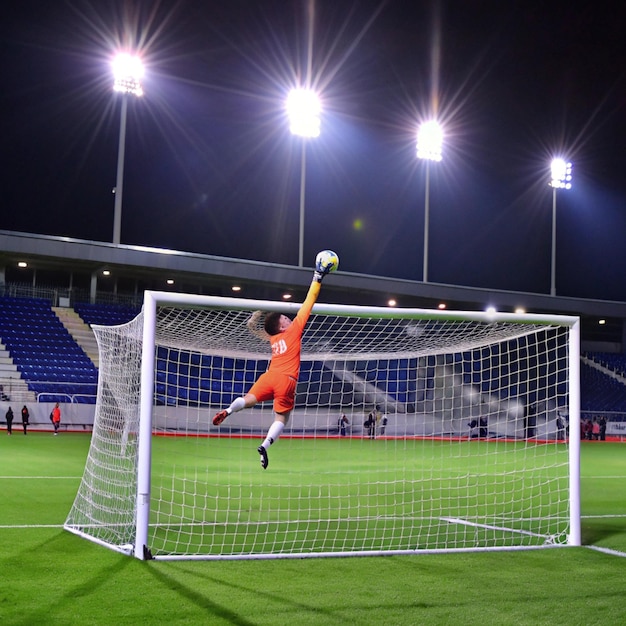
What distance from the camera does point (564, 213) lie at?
5100 centimetres

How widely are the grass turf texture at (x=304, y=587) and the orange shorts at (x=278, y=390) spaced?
59.1 inches

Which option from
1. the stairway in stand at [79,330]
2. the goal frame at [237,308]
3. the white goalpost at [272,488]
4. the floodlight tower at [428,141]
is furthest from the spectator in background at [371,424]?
the goal frame at [237,308]

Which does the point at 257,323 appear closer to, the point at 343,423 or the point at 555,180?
the point at 343,423

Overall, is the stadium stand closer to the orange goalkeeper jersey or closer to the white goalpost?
the white goalpost

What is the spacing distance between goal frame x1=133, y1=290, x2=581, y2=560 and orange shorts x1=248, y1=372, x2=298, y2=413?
0.69 metres

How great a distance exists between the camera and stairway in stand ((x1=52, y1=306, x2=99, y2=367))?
1278 inches

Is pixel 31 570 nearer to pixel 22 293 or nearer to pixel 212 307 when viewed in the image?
pixel 212 307

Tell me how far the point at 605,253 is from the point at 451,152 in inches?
516

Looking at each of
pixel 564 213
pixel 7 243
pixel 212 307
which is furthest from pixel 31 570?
pixel 564 213

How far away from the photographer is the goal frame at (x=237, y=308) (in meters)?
7.08

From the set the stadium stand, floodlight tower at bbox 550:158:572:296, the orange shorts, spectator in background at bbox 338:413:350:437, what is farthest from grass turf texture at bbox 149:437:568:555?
floodlight tower at bbox 550:158:572:296

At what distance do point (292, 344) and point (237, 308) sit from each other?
650 mm

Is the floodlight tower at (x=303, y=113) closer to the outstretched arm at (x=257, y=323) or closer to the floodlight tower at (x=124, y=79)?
the floodlight tower at (x=124, y=79)

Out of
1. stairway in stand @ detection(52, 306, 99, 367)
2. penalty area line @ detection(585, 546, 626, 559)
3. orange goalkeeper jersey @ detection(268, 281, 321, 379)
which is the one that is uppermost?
stairway in stand @ detection(52, 306, 99, 367)
